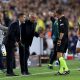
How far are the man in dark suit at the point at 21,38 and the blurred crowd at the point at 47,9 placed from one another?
42.1ft

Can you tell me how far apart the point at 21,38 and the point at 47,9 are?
73.1 ft

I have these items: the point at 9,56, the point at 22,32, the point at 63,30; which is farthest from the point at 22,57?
the point at 63,30

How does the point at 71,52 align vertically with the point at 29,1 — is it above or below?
below

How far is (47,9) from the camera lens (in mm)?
41625

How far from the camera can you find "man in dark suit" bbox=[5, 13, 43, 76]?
19.0 metres

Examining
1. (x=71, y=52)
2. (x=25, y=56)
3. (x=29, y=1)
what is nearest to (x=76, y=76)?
(x=25, y=56)

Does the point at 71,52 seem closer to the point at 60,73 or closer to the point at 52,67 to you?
the point at 52,67

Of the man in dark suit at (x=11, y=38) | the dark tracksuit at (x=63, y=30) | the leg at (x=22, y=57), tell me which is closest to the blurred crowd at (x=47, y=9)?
the leg at (x=22, y=57)

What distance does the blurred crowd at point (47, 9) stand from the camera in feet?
113

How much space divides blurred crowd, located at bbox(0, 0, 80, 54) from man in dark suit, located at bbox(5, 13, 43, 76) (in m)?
12.8

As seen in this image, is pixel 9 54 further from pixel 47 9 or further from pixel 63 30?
pixel 47 9

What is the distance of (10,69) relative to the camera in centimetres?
1933

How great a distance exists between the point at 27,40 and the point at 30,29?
399 mm

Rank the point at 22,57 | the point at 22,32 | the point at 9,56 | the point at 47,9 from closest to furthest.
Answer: the point at 9,56
the point at 22,32
the point at 22,57
the point at 47,9
